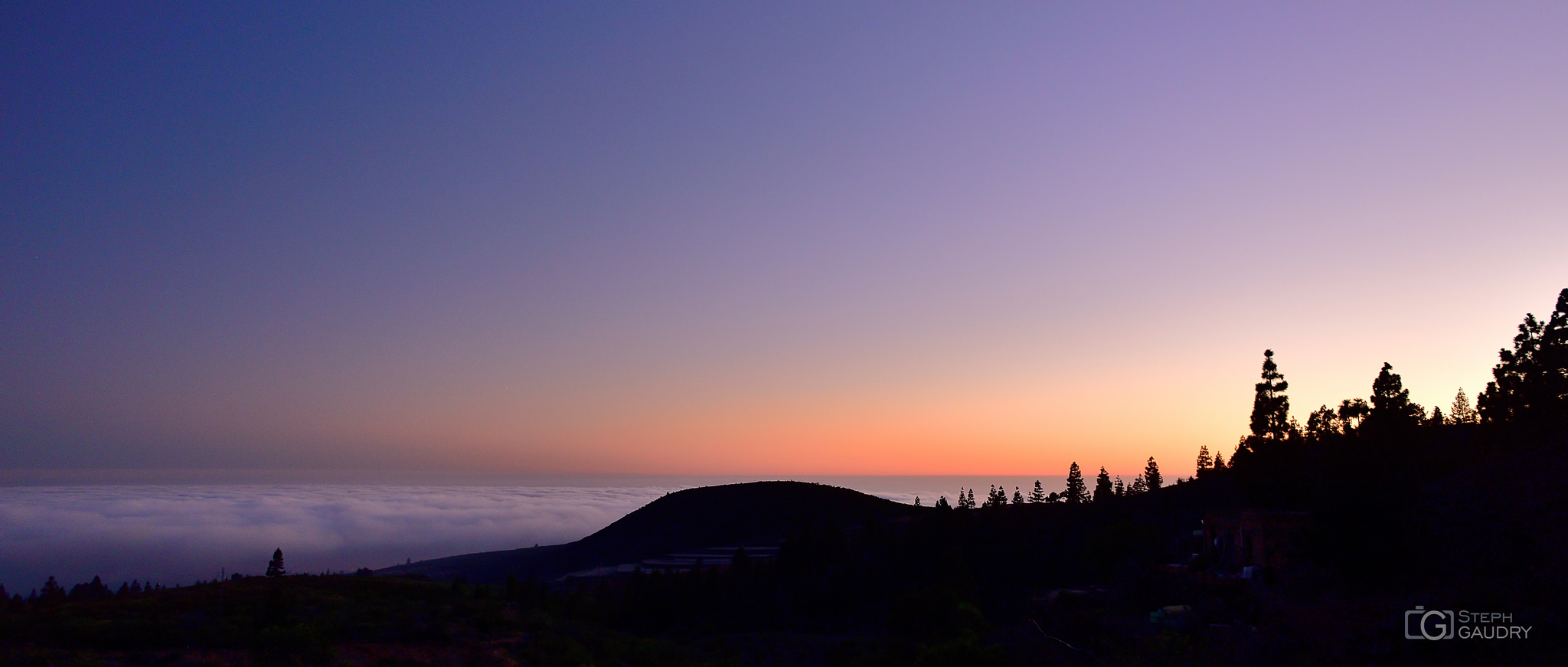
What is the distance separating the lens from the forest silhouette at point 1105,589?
2423 centimetres

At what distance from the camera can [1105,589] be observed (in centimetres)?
3778

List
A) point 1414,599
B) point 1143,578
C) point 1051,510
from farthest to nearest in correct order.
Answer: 1. point 1051,510
2. point 1143,578
3. point 1414,599

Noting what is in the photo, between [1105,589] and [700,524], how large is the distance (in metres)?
81.0

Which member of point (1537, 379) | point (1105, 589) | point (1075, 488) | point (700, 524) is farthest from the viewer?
point (700, 524)

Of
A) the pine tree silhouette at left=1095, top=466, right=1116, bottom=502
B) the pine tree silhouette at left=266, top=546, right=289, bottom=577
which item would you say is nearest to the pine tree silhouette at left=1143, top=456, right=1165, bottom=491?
the pine tree silhouette at left=1095, top=466, right=1116, bottom=502

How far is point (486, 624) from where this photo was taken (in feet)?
129

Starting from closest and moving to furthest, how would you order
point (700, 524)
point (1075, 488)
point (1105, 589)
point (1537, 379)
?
point (1105, 589) → point (1537, 379) → point (1075, 488) → point (700, 524)

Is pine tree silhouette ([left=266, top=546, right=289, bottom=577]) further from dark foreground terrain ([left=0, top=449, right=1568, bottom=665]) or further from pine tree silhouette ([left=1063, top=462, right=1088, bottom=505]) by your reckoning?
pine tree silhouette ([left=1063, top=462, right=1088, bottom=505])

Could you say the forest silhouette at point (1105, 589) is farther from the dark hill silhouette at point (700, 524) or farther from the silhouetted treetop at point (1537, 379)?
the dark hill silhouette at point (700, 524)

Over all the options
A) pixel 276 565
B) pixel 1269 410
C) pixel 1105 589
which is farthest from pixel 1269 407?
pixel 276 565

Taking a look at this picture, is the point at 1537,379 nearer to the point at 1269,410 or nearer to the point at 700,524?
the point at 1269,410

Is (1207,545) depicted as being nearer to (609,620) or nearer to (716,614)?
(716,614)

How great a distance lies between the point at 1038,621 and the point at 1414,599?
11.8m

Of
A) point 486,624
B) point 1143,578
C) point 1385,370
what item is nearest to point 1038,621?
point 1143,578
